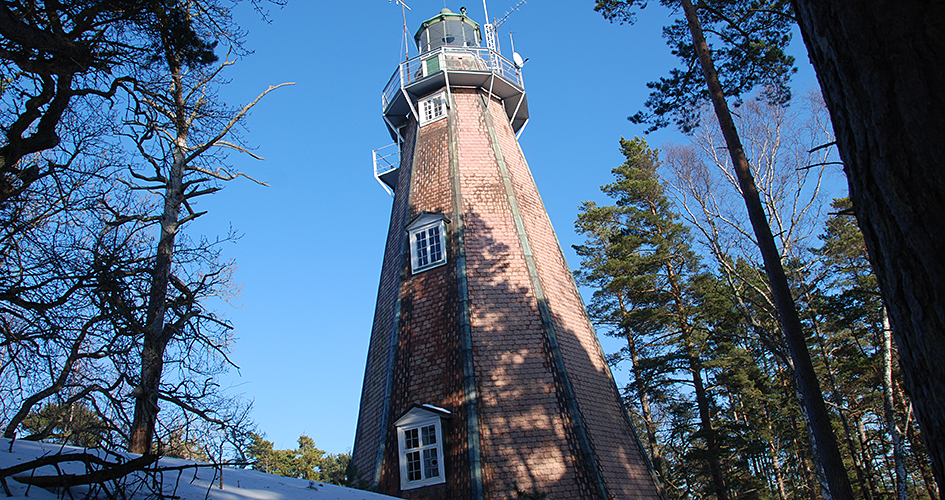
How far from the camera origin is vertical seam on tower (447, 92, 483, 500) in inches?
417

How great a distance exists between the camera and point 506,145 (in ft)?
53.9

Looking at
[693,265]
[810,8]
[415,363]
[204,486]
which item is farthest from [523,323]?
[693,265]

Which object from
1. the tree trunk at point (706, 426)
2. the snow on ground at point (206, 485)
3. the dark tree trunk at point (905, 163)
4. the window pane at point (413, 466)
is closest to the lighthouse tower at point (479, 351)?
Result: the window pane at point (413, 466)

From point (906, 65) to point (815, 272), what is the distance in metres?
19.0

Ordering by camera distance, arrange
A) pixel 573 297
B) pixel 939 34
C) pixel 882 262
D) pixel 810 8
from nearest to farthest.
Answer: pixel 939 34 → pixel 882 262 → pixel 810 8 → pixel 573 297

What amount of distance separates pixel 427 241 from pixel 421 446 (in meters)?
4.65

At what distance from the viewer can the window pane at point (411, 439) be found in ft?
37.7

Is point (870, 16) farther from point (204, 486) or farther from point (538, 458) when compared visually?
point (538, 458)

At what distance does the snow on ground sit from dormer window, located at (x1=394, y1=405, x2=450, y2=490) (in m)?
5.66

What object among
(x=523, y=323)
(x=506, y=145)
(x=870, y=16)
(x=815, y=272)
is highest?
(x=506, y=145)

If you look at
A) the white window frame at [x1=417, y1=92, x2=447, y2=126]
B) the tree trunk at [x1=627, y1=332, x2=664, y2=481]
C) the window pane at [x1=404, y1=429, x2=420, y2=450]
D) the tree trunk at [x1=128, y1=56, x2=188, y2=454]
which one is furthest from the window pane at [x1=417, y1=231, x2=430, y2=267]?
the tree trunk at [x1=627, y1=332, x2=664, y2=481]

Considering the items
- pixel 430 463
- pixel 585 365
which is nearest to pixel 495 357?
pixel 585 365

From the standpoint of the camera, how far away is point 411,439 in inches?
454

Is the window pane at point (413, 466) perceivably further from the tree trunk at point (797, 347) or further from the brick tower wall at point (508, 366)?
the tree trunk at point (797, 347)
